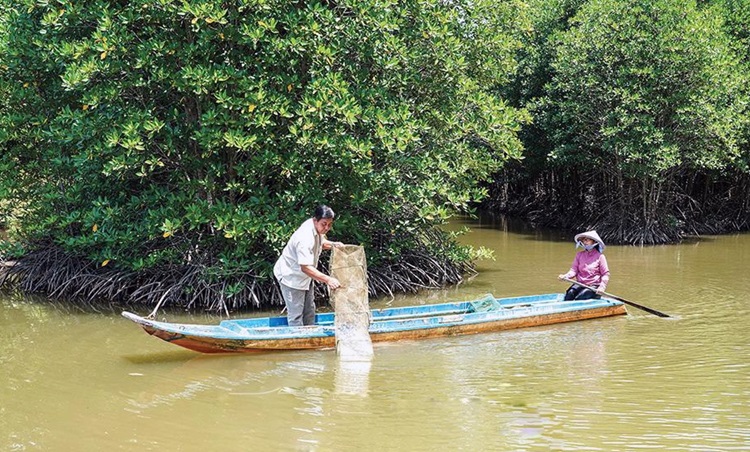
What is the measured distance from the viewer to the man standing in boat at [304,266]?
7711mm

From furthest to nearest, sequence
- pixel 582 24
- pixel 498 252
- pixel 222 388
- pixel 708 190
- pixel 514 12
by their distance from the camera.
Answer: pixel 708 190, pixel 582 24, pixel 498 252, pixel 514 12, pixel 222 388

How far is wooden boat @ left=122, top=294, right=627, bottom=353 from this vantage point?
24.7 feet

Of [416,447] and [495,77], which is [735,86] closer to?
[495,77]

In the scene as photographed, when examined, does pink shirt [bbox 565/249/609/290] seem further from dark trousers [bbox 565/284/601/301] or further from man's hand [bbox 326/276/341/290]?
man's hand [bbox 326/276/341/290]

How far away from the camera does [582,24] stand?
17750 mm

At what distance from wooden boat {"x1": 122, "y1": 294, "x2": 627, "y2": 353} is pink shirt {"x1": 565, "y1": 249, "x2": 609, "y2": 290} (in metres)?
0.27

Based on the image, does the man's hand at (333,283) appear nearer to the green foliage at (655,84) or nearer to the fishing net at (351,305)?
the fishing net at (351,305)

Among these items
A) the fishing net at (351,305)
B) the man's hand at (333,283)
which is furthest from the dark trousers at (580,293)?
the man's hand at (333,283)

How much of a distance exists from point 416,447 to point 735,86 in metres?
14.4

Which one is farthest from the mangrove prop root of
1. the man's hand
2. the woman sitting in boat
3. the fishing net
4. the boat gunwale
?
the woman sitting in boat

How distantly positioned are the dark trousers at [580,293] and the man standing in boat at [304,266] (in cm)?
326

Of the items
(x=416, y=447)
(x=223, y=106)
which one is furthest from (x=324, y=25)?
(x=416, y=447)

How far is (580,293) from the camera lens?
9.65 metres

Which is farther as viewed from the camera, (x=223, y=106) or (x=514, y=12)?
(x=514, y=12)
